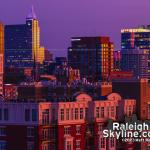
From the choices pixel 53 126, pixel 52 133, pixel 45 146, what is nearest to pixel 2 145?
pixel 45 146

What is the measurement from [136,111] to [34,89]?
3221 centimetres

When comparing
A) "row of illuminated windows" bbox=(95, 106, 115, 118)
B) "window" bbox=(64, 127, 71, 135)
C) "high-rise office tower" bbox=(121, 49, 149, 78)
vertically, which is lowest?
"high-rise office tower" bbox=(121, 49, 149, 78)

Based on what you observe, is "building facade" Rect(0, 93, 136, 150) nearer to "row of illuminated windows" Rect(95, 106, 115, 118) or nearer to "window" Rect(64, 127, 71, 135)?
"window" Rect(64, 127, 71, 135)

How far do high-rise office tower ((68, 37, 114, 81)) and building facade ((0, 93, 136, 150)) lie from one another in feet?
422

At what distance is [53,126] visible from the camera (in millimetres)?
42188

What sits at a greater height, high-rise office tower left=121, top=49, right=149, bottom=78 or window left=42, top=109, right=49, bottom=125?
window left=42, top=109, right=49, bottom=125

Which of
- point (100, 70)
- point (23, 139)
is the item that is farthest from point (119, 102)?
point (100, 70)

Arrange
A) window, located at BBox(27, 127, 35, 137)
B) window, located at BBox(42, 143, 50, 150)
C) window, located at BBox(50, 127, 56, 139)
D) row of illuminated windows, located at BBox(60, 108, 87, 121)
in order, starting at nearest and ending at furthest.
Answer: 1. window, located at BBox(27, 127, 35, 137)
2. window, located at BBox(42, 143, 50, 150)
3. window, located at BBox(50, 127, 56, 139)
4. row of illuminated windows, located at BBox(60, 108, 87, 121)

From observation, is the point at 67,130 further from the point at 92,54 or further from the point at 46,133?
the point at 92,54

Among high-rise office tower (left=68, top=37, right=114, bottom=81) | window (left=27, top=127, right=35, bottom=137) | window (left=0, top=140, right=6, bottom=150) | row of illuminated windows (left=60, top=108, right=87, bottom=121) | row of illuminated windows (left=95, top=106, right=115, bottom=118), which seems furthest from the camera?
high-rise office tower (left=68, top=37, right=114, bottom=81)

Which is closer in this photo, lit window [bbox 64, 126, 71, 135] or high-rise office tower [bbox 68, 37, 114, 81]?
lit window [bbox 64, 126, 71, 135]

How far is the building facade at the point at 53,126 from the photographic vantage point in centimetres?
4169

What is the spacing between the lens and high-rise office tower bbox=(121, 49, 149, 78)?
604 ft

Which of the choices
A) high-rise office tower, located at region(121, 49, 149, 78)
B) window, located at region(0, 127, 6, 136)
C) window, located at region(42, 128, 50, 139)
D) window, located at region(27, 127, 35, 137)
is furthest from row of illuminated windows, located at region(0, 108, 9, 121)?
high-rise office tower, located at region(121, 49, 149, 78)
